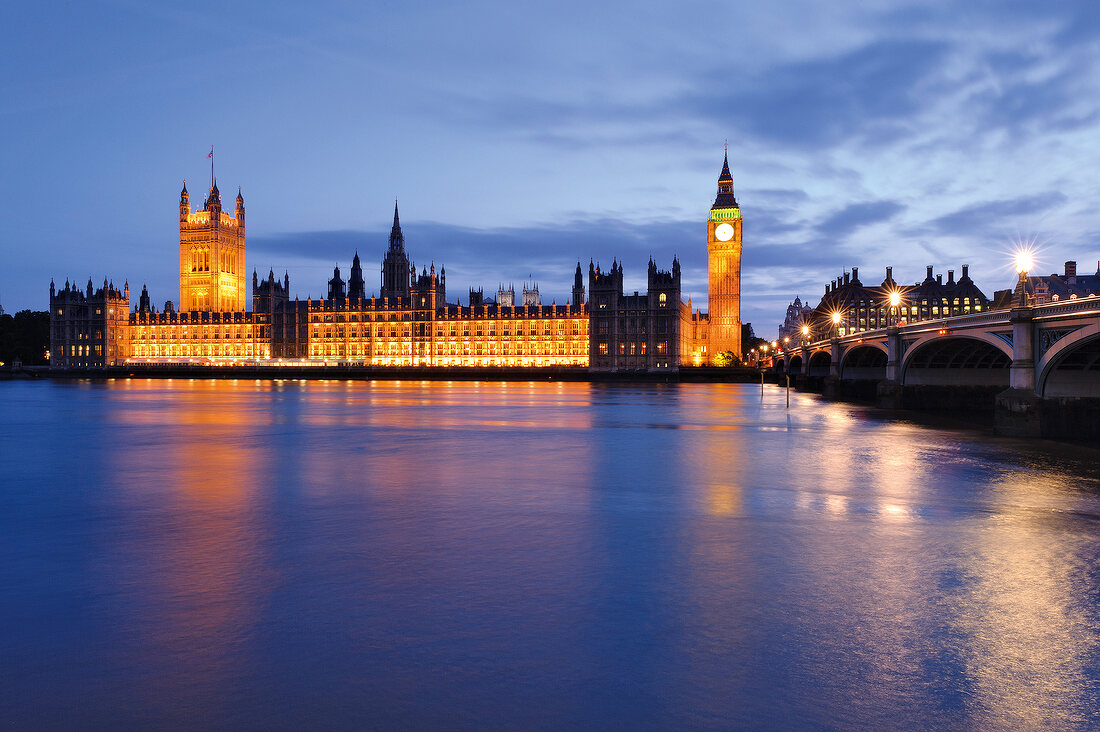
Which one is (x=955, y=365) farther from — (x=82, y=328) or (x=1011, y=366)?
(x=82, y=328)

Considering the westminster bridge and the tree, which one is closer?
the westminster bridge

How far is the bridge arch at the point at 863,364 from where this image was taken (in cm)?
7338

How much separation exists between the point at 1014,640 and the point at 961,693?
75.0 inches

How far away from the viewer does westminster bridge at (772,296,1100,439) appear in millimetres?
32312

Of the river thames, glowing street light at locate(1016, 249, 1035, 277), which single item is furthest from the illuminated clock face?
the river thames

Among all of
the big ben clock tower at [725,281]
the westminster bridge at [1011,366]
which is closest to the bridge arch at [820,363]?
the westminster bridge at [1011,366]

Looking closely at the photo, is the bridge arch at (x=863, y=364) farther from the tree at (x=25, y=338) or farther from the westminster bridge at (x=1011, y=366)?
the tree at (x=25, y=338)

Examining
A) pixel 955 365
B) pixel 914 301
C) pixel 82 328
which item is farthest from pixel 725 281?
pixel 82 328

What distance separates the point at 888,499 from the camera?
59.2ft

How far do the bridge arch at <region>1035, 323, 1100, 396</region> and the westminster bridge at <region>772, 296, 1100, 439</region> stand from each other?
0.14 feet

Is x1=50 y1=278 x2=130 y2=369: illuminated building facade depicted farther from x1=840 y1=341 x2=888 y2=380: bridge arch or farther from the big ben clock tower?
x1=840 y1=341 x2=888 y2=380: bridge arch

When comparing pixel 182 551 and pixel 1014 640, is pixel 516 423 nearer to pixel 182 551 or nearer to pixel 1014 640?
pixel 182 551

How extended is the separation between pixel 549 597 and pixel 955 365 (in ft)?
179

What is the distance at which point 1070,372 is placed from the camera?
34.7 meters
